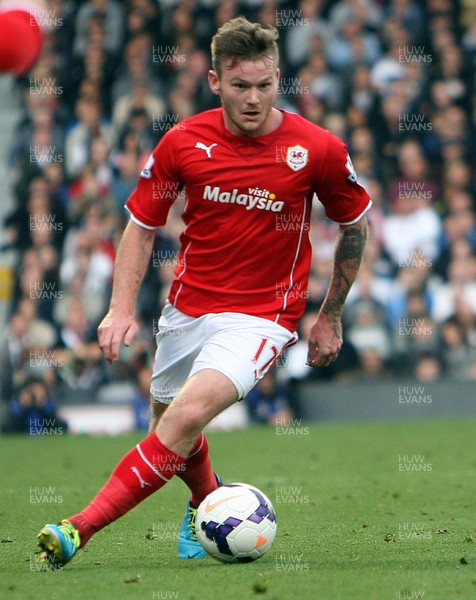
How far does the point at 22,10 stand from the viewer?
595 centimetres

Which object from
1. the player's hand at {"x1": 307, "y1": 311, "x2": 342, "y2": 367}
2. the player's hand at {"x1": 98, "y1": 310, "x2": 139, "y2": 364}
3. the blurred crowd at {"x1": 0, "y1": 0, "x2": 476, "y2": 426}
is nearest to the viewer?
the player's hand at {"x1": 98, "y1": 310, "x2": 139, "y2": 364}

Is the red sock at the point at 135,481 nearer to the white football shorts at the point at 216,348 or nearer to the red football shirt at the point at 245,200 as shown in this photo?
the white football shorts at the point at 216,348

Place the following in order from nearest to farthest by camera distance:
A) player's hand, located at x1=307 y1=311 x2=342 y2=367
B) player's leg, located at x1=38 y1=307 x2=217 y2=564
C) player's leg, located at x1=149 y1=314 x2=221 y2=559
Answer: player's leg, located at x1=38 y1=307 x2=217 y2=564, player's leg, located at x1=149 y1=314 x2=221 y2=559, player's hand, located at x1=307 y1=311 x2=342 y2=367

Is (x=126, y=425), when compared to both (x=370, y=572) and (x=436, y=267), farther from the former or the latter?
(x=370, y=572)

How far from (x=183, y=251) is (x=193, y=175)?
0.42 meters

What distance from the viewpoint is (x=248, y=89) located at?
5543 mm

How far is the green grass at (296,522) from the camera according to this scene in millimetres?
4820

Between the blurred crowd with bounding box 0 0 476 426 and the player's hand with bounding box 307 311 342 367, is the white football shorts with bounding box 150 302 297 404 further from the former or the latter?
the blurred crowd with bounding box 0 0 476 426

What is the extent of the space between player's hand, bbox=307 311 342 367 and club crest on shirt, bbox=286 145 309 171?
0.78m

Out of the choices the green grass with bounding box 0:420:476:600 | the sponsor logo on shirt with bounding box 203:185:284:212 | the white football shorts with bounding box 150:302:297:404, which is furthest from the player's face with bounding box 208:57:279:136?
the green grass with bounding box 0:420:476:600

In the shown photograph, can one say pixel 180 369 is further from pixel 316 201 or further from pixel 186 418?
pixel 316 201

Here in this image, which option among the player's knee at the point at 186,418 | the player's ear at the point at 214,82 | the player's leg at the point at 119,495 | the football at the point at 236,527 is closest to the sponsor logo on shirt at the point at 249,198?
the player's ear at the point at 214,82

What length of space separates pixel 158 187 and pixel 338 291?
1028 millimetres

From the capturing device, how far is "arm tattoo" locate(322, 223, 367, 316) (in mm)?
5988
